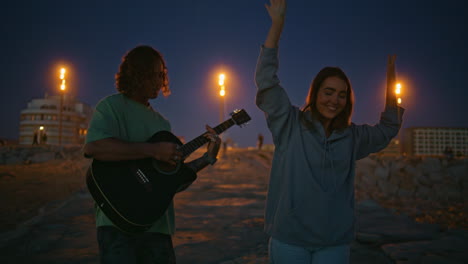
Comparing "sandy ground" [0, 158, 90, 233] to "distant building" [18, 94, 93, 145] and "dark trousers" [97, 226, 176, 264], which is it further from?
"distant building" [18, 94, 93, 145]

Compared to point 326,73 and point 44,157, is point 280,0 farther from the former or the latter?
point 44,157

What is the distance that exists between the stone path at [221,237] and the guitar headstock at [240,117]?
1738mm

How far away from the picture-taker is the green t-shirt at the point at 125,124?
6.81ft

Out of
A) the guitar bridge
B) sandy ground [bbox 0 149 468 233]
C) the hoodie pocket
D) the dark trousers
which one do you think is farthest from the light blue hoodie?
sandy ground [bbox 0 149 468 233]

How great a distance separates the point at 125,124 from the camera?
2.29 m

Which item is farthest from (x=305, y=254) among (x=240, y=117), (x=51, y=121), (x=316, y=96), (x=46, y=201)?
(x=51, y=121)

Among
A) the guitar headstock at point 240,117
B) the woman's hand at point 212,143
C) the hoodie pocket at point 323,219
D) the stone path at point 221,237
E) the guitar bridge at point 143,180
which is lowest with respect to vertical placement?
the stone path at point 221,237

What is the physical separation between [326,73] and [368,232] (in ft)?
12.6

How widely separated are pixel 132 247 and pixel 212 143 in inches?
48.3

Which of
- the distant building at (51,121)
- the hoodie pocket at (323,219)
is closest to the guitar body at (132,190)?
the hoodie pocket at (323,219)

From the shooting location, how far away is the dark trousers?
196 cm

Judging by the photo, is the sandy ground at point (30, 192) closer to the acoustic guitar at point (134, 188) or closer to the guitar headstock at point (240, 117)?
the acoustic guitar at point (134, 188)

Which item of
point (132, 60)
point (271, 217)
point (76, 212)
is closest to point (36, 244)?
point (76, 212)

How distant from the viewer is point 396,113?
2504mm
